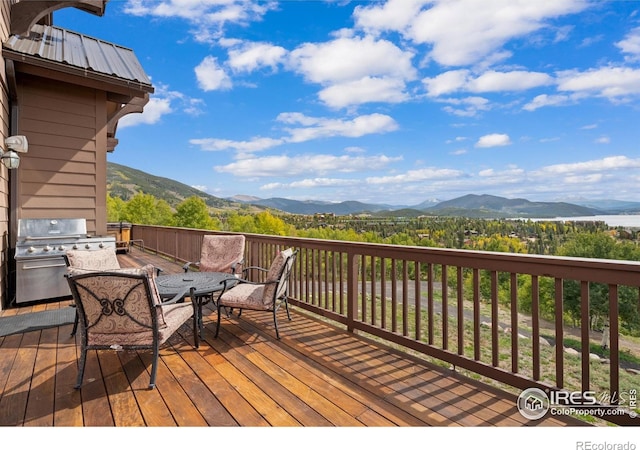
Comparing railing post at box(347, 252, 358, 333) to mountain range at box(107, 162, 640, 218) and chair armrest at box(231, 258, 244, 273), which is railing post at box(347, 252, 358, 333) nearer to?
chair armrest at box(231, 258, 244, 273)

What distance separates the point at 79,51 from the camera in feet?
18.7

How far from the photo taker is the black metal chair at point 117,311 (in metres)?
2.35

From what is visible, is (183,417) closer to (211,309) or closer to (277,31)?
(211,309)

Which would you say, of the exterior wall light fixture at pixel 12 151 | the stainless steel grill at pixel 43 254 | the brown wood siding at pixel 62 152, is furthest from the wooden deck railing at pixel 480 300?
the exterior wall light fixture at pixel 12 151

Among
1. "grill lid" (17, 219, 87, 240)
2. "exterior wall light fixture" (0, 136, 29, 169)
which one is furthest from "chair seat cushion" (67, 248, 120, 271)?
"grill lid" (17, 219, 87, 240)

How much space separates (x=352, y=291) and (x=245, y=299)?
3.78 feet

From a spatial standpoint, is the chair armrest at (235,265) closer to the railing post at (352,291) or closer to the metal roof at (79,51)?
the railing post at (352,291)

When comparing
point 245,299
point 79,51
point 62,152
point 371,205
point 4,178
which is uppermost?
point 79,51

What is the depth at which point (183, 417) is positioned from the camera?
2.04m

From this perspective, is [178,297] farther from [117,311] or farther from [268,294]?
Answer: [268,294]

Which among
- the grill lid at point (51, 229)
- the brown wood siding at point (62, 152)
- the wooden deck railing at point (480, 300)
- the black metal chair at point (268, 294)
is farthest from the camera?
the brown wood siding at point (62, 152)

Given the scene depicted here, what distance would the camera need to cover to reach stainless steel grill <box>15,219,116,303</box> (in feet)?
15.0

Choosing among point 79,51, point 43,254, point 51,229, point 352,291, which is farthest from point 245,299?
point 79,51

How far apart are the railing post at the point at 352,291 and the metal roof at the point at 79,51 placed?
4626 millimetres
